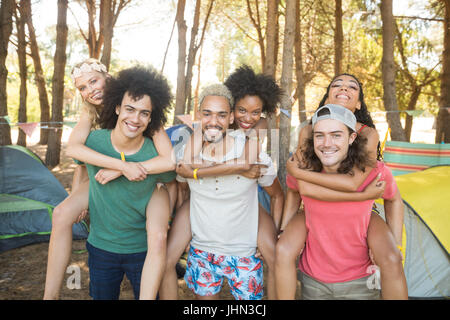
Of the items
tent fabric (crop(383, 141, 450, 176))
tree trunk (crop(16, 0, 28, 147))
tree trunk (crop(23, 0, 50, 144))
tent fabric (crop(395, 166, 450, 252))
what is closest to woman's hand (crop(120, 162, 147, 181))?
tent fabric (crop(395, 166, 450, 252))

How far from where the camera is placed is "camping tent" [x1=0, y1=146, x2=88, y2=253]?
4328 mm

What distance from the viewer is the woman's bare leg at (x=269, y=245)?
216cm

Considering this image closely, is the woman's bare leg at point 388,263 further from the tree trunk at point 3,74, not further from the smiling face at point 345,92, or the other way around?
the tree trunk at point 3,74

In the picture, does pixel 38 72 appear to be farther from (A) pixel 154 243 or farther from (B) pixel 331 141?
(B) pixel 331 141

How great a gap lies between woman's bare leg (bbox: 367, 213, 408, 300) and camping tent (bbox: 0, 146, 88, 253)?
3.90 meters

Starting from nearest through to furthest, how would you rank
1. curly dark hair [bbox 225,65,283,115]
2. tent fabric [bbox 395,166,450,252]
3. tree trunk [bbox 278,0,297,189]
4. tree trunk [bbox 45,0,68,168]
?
curly dark hair [bbox 225,65,283,115] → tent fabric [bbox 395,166,450,252] → tree trunk [bbox 278,0,297,189] → tree trunk [bbox 45,0,68,168]

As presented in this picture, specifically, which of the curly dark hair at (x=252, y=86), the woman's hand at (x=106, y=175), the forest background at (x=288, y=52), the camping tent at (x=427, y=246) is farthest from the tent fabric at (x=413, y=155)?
the woman's hand at (x=106, y=175)

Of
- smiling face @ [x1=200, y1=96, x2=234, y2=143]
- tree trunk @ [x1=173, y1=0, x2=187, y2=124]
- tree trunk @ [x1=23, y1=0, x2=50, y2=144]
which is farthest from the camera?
tree trunk @ [x1=23, y1=0, x2=50, y2=144]

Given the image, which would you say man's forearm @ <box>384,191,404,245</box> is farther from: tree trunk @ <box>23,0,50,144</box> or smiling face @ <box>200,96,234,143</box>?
tree trunk @ <box>23,0,50,144</box>

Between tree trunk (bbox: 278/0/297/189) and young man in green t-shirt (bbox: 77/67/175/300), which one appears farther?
tree trunk (bbox: 278/0/297/189)

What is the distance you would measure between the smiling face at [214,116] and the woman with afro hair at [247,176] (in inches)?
5.3

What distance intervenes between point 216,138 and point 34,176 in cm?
389
